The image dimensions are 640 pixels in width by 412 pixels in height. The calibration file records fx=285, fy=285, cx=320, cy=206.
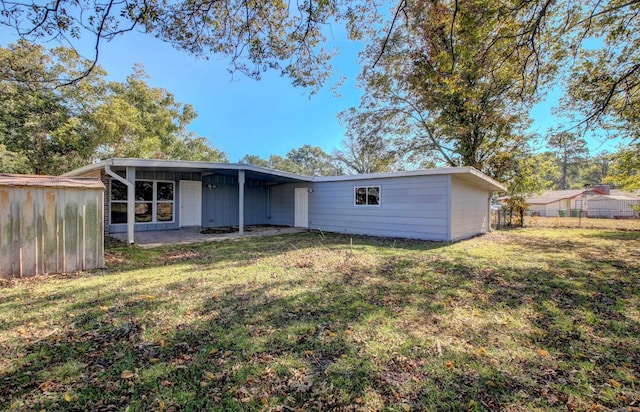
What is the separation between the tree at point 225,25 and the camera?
3555mm

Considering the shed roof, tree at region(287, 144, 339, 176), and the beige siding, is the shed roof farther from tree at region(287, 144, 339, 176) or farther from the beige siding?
tree at region(287, 144, 339, 176)

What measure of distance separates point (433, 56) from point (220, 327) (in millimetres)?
6276

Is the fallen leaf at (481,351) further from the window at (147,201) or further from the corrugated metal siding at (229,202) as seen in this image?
the corrugated metal siding at (229,202)

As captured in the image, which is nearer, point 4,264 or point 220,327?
point 220,327

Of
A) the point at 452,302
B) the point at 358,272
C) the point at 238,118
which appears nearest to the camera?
the point at 452,302

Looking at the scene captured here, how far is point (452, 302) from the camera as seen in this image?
12.4 ft

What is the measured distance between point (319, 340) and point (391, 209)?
25.3 feet

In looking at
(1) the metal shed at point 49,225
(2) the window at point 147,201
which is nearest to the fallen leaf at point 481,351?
(1) the metal shed at point 49,225

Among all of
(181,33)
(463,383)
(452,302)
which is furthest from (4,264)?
(452,302)

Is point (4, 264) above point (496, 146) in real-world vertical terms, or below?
below

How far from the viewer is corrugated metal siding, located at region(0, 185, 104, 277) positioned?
4410 millimetres

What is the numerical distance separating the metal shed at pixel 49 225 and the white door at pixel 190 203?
6417 millimetres

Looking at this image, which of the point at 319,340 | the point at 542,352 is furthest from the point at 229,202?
the point at 542,352

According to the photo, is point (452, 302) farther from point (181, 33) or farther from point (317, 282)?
point (181, 33)
